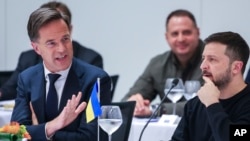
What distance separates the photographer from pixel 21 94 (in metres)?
3.10

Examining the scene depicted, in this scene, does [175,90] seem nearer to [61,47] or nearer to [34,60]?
[61,47]

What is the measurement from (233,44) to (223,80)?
7.3 inches

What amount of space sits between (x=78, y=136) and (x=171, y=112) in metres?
1.15

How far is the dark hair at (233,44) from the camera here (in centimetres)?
276

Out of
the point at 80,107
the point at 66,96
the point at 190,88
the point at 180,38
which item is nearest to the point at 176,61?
the point at 180,38

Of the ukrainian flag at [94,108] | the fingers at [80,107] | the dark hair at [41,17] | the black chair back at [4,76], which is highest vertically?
the dark hair at [41,17]

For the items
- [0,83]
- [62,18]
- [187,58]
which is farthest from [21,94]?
[0,83]

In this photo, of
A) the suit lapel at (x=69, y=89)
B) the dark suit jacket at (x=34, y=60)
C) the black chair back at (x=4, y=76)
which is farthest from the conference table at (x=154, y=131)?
the black chair back at (x=4, y=76)

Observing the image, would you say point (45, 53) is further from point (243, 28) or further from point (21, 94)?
point (243, 28)

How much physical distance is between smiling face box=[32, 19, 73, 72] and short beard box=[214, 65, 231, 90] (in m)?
0.79

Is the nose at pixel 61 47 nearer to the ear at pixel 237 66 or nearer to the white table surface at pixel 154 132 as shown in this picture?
the white table surface at pixel 154 132

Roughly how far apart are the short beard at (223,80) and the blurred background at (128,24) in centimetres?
290

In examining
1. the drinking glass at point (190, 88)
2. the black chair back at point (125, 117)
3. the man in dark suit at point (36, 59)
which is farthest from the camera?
the man in dark suit at point (36, 59)

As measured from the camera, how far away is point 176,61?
4512 mm
